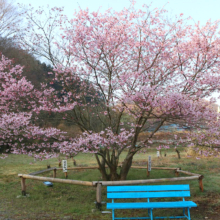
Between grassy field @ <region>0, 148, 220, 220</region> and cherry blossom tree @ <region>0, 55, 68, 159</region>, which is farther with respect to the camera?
cherry blossom tree @ <region>0, 55, 68, 159</region>

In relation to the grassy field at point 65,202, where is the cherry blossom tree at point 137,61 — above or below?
above

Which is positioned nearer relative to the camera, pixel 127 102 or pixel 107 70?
pixel 127 102

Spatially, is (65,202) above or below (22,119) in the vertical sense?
below

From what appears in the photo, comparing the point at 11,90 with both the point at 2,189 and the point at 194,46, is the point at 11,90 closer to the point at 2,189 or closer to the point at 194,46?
the point at 2,189

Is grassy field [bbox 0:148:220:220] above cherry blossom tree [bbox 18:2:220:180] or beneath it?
beneath

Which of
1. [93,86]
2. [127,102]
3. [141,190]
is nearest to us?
[141,190]

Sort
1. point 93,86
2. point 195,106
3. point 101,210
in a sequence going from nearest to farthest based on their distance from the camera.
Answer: point 101,210, point 195,106, point 93,86

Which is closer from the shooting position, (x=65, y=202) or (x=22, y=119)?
(x=65, y=202)

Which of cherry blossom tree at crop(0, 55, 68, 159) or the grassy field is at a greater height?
cherry blossom tree at crop(0, 55, 68, 159)

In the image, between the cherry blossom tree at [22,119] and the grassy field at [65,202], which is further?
the cherry blossom tree at [22,119]

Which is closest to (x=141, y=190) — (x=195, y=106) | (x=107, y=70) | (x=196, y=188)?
(x=195, y=106)

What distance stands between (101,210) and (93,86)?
169 inches

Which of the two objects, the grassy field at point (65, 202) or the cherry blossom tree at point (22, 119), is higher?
the cherry blossom tree at point (22, 119)

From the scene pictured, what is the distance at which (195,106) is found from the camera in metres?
5.71
